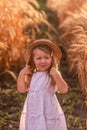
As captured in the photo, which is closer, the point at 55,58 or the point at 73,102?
the point at 55,58

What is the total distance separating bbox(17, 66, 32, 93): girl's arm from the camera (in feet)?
13.1

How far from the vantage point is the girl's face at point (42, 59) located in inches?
155

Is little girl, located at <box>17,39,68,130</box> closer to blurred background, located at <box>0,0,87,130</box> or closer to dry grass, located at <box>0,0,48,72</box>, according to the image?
blurred background, located at <box>0,0,87,130</box>

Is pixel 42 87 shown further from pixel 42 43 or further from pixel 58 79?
pixel 42 43

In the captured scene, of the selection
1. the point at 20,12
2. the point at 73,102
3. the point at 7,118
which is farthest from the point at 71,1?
the point at 7,118

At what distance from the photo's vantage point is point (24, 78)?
4016mm

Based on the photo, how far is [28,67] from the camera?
4047mm

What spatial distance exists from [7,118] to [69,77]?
5.85ft

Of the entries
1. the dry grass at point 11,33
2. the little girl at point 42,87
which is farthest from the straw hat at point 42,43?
the dry grass at point 11,33

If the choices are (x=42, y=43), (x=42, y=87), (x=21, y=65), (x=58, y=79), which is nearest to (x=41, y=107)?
(x=42, y=87)

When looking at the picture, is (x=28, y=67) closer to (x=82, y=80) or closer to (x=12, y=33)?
(x=82, y=80)

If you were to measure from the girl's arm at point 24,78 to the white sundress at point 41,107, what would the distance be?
6 cm

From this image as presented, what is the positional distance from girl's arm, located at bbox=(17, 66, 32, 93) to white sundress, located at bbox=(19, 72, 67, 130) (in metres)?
0.06

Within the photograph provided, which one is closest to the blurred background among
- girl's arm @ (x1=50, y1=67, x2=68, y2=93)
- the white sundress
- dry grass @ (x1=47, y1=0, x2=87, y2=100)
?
dry grass @ (x1=47, y1=0, x2=87, y2=100)
